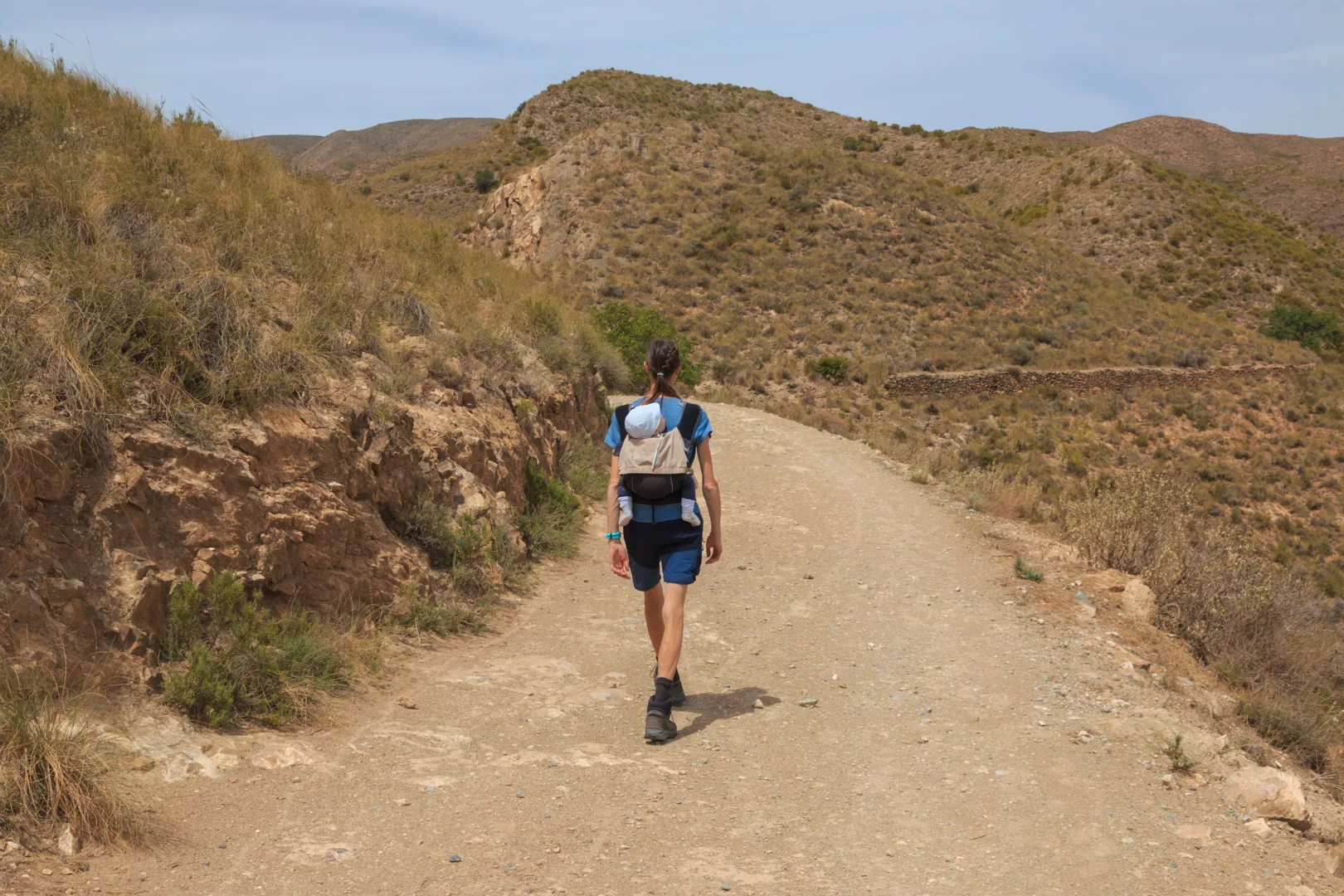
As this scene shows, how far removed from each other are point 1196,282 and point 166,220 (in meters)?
46.0

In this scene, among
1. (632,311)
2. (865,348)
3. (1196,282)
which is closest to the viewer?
(632,311)

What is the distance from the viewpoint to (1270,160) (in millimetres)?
79688

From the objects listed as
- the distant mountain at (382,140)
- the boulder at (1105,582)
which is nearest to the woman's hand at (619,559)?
the boulder at (1105,582)

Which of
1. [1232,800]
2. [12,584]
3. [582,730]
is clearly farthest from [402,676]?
[1232,800]

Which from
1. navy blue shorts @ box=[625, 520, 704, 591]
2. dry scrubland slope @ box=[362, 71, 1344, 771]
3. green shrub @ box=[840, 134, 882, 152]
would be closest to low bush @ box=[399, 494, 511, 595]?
navy blue shorts @ box=[625, 520, 704, 591]

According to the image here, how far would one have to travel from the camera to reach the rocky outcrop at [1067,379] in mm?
27906

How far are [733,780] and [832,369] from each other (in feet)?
78.2

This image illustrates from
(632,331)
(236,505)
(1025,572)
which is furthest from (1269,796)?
(632,331)

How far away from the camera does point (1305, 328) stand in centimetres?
3759

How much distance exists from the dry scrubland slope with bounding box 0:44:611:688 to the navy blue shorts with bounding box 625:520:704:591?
2.07 m

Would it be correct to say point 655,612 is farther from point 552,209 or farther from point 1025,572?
point 552,209

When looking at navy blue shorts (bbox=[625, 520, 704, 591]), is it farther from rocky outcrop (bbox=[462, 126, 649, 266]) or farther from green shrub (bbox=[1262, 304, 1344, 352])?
green shrub (bbox=[1262, 304, 1344, 352])

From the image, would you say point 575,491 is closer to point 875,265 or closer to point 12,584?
point 12,584

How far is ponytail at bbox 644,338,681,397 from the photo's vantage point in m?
4.80
